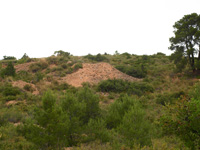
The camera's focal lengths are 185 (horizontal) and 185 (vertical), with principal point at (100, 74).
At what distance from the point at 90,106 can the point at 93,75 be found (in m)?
14.5

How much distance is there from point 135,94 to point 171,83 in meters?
6.12

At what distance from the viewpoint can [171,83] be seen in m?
23.0

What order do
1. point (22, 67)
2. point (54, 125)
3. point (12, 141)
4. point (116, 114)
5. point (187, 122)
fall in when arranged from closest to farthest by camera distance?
point (187, 122) < point (54, 125) < point (12, 141) < point (116, 114) < point (22, 67)

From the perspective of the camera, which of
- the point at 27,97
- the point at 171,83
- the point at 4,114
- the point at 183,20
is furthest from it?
the point at 183,20

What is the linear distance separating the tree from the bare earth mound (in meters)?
6.55

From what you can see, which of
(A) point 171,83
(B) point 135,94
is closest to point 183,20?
(A) point 171,83

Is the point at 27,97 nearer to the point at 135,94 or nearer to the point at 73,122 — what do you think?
the point at 73,122

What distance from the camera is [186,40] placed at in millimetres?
24078

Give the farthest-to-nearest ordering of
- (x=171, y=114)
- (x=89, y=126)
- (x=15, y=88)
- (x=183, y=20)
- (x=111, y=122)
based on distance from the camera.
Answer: (x=183, y=20) < (x=15, y=88) < (x=111, y=122) < (x=89, y=126) < (x=171, y=114)

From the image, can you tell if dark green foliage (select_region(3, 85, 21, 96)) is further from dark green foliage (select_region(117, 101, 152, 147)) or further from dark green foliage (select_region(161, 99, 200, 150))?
dark green foliage (select_region(161, 99, 200, 150))

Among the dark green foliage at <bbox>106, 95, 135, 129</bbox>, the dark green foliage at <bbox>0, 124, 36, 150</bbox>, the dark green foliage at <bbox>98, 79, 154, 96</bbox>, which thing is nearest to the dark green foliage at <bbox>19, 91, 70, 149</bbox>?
the dark green foliage at <bbox>0, 124, 36, 150</bbox>

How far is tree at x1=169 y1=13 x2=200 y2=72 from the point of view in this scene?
23203mm

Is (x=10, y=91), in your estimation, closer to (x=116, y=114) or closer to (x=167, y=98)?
(x=116, y=114)

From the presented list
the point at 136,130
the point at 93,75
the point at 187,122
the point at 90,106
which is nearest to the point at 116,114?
the point at 90,106
